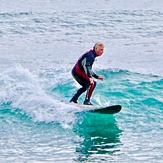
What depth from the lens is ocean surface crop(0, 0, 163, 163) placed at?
18.6 m

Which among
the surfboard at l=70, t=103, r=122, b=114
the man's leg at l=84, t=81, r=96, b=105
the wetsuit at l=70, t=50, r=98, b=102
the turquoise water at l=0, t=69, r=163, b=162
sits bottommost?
the turquoise water at l=0, t=69, r=163, b=162

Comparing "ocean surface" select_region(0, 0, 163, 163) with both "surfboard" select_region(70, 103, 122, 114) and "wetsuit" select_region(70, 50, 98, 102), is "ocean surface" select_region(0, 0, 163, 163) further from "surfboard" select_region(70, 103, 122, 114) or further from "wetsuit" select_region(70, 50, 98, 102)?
"wetsuit" select_region(70, 50, 98, 102)

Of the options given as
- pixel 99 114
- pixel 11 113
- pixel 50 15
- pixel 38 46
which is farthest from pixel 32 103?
pixel 50 15

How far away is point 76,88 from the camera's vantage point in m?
24.1

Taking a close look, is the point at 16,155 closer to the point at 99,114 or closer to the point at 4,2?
the point at 99,114

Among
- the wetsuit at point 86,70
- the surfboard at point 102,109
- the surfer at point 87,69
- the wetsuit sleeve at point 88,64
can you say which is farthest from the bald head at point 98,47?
the surfboard at point 102,109

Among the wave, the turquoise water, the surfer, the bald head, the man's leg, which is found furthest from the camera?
the wave

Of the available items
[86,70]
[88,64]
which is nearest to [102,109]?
[86,70]

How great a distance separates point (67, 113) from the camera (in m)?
20.9

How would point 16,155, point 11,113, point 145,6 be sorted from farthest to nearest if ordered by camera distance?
point 145,6
point 11,113
point 16,155

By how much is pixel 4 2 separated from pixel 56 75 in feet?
69.7

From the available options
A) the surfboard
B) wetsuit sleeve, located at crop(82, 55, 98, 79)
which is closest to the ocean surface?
the surfboard

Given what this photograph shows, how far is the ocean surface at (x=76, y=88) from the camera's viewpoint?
18.6 m

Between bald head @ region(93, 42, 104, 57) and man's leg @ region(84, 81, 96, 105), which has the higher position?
bald head @ region(93, 42, 104, 57)
